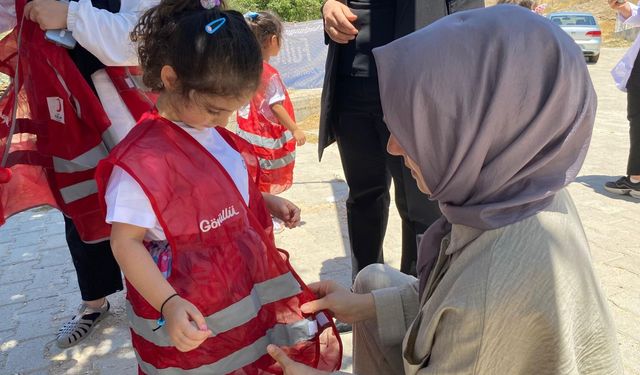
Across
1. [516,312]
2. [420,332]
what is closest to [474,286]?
[516,312]

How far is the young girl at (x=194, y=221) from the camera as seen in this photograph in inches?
56.9

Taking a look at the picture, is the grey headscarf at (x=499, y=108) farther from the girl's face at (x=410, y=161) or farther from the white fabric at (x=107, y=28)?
the white fabric at (x=107, y=28)

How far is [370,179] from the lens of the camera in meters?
2.49

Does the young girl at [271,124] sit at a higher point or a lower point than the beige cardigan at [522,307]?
lower

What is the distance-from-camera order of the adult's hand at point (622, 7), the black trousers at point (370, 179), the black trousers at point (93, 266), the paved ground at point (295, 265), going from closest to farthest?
the black trousers at point (370, 179), the black trousers at point (93, 266), the paved ground at point (295, 265), the adult's hand at point (622, 7)

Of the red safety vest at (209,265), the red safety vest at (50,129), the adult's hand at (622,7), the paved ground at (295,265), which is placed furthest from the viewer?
the adult's hand at (622,7)

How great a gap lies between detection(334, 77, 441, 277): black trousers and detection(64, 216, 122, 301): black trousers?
1.10m

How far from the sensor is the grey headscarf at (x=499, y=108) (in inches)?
47.5

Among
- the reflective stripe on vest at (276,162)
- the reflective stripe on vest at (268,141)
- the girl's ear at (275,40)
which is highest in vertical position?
the girl's ear at (275,40)

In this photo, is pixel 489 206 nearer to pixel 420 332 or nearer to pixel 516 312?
pixel 516 312

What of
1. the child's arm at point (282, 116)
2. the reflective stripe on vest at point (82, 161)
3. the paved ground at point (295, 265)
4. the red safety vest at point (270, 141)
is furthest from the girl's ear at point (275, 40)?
the reflective stripe on vest at point (82, 161)

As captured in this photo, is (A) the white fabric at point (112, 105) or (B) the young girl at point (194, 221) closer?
(B) the young girl at point (194, 221)

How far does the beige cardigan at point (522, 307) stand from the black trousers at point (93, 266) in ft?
5.36

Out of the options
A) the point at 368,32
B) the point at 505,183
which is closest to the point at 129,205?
the point at 505,183
